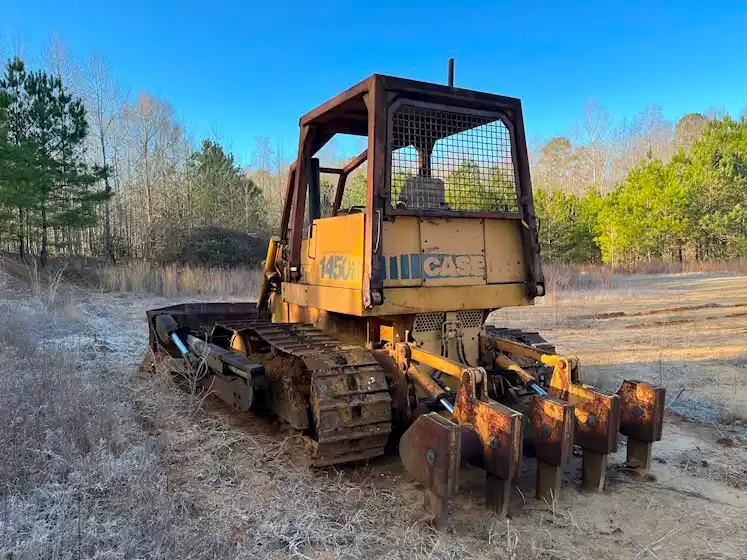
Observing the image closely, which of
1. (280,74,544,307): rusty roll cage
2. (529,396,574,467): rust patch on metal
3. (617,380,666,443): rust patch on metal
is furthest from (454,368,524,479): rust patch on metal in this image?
(617,380,666,443): rust patch on metal

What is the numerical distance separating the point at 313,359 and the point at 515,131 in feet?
8.05

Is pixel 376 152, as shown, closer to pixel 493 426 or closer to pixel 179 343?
pixel 493 426

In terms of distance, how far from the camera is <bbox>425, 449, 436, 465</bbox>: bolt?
10.3ft

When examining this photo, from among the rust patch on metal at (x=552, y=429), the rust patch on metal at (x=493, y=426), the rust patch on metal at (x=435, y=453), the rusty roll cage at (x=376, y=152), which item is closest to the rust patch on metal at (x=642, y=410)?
the rust patch on metal at (x=552, y=429)

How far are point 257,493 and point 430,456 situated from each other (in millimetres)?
1207

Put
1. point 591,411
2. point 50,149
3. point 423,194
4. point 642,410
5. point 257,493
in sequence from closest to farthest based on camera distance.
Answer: point 257,493 < point 591,411 < point 642,410 < point 423,194 < point 50,149

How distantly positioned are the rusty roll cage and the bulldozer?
0.01 meters

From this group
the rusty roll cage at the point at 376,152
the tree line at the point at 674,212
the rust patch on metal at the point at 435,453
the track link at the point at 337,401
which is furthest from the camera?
the tree line at the point at 674,212

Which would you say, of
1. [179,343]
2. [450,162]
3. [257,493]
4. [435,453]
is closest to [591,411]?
[435,453]

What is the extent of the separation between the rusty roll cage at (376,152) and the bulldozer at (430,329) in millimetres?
13

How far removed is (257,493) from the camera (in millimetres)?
3623

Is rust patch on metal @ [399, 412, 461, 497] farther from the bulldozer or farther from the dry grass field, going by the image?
the dry grass field

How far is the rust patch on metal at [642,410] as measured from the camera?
3846 mm

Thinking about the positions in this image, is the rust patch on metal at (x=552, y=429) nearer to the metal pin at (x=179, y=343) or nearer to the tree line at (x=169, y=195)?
the metal pin at (x=179, y=343)
